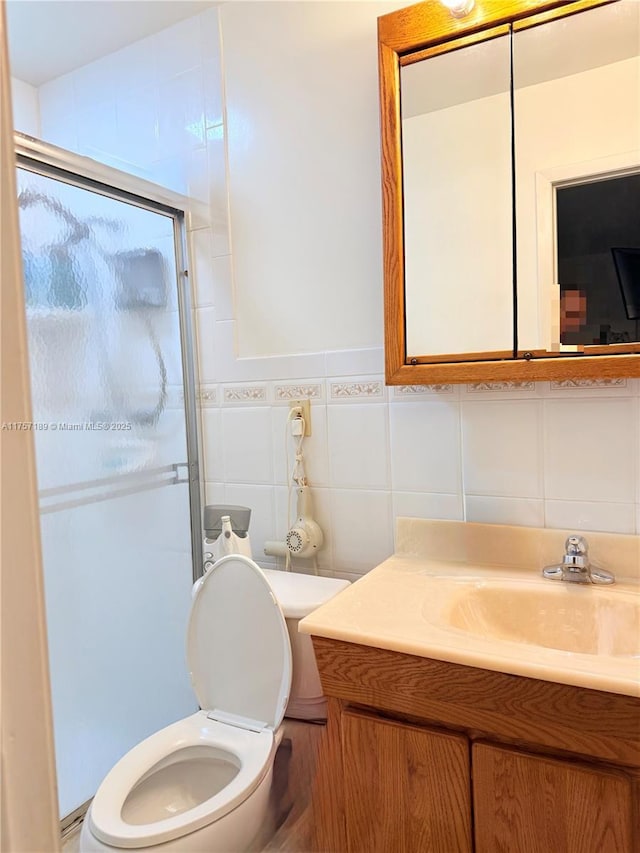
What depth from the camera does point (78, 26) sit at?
176 cm

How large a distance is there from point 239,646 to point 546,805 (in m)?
0.75

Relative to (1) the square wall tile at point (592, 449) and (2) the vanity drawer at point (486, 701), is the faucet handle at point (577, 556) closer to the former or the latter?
(1) the square wall tile at point (592, 449)

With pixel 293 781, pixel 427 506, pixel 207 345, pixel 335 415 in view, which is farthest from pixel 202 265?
pixel 293 781

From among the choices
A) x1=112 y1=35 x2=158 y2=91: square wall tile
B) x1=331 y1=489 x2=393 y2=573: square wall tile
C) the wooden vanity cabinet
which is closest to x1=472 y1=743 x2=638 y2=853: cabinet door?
the wooden vanity cabinet

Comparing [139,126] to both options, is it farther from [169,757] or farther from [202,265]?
[169,757]

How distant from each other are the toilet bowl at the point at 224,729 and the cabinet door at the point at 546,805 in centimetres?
49

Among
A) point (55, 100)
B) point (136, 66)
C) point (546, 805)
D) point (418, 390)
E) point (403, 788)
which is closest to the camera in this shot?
point (546, 805)

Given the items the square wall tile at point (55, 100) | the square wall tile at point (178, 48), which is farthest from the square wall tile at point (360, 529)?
the square wall tile at point (55, 100)

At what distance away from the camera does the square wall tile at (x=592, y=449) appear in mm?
1266

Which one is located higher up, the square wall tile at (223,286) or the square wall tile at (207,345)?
the square wall tile at (223,286)

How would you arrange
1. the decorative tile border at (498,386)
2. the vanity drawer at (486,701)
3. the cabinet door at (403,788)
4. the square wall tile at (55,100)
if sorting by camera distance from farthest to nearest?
the square wall tile at (55,100)
the decorative tile border at (498,386)
the cabinet door at (403,788)
the vanity drawer at (486,701)

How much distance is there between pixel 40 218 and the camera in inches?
57.1

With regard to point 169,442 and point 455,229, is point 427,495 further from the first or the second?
point 169,442

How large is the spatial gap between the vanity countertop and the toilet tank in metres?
0.16
